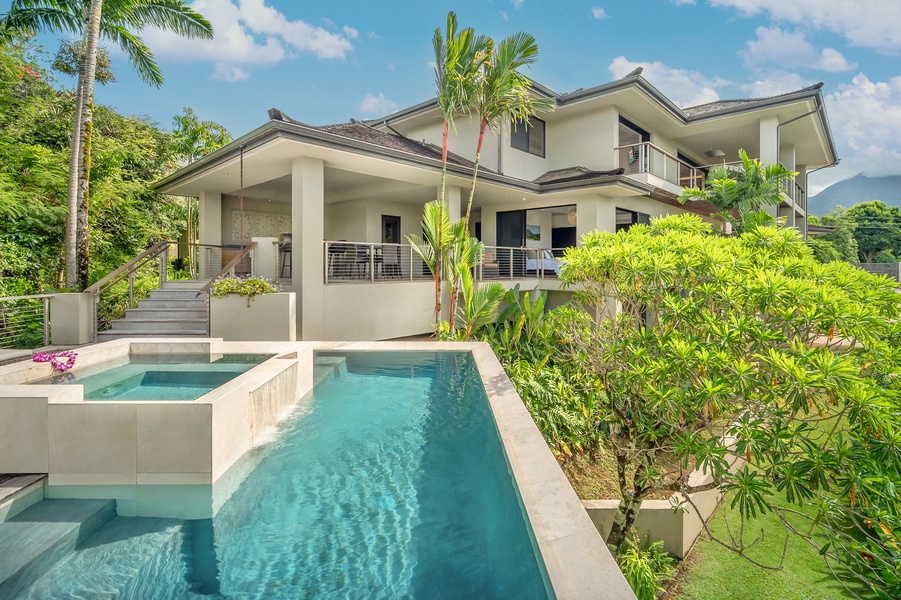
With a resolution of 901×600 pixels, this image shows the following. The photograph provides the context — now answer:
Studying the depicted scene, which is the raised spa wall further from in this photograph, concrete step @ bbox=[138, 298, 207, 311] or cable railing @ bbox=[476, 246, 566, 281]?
cable railing @ bbox=[476, 246, 566, 281]

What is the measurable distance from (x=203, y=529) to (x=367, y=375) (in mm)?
4488

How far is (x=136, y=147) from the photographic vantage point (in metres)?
17.2

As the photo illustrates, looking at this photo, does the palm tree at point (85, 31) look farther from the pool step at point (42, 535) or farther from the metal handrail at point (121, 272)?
the pool step at point (42, 535)

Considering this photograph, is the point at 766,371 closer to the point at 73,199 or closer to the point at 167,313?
the point at 167,313

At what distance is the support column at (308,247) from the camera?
35.8ft

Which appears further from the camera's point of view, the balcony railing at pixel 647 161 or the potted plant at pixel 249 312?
the balcony railing at pixel 647 161

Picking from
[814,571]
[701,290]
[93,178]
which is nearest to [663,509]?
[814,571]

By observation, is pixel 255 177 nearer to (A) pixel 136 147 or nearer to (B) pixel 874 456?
(A) pixel 136 147

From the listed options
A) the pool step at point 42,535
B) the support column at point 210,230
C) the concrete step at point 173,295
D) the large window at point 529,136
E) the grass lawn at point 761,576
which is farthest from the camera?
the large window at point 529,136

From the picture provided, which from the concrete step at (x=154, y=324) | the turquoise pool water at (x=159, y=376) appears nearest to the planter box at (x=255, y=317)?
the concrete step at (x=154, y=324)

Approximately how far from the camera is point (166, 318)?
36.8 feet

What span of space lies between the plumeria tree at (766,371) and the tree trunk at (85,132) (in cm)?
1174

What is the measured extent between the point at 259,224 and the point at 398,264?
8088 millimetres

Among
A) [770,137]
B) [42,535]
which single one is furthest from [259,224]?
[770,137]
